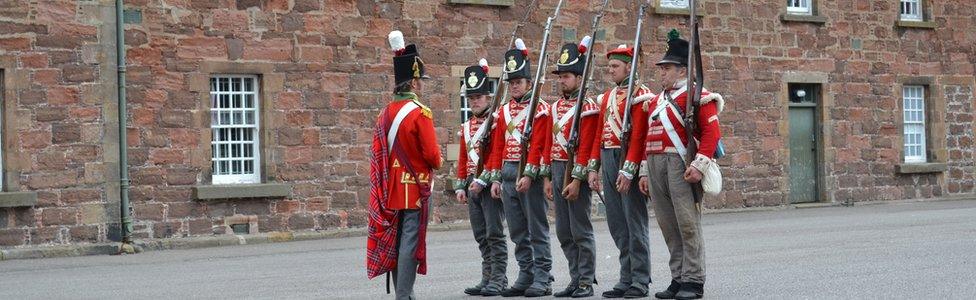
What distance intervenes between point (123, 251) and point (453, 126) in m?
5.58

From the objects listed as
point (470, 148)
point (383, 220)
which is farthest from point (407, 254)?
point (470, 148)

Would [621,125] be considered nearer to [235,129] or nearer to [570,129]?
[570,129]

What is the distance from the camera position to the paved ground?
1268 centimetres

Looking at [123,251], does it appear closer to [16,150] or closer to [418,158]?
[16,150]

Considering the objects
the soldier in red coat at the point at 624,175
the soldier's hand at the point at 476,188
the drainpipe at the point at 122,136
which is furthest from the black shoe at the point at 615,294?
the drainpipe at the point at 122,136

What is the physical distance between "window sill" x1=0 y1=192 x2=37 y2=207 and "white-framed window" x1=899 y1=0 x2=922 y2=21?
1656 centimetres

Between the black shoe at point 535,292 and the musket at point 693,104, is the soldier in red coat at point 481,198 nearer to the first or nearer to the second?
the black shoe at point 535,292

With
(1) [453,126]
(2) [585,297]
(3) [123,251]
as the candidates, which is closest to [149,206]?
(3) [123,251]

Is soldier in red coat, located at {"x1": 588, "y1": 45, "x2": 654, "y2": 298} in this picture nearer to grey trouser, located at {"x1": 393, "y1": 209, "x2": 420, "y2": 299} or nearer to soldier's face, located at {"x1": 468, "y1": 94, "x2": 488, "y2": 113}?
soldier's face, located at {"x1": 468, "y1": 94, "x2": 488, "y2": 113}

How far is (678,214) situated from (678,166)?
1.08 feet

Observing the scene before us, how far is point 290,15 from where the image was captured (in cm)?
2202

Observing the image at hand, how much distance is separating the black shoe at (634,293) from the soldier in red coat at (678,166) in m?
0.17

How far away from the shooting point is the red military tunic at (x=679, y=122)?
37.0 feet

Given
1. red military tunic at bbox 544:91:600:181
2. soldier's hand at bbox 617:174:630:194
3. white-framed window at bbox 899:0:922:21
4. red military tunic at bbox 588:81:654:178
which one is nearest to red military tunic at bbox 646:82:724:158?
red military tunic at bbox 588:81:654:178
